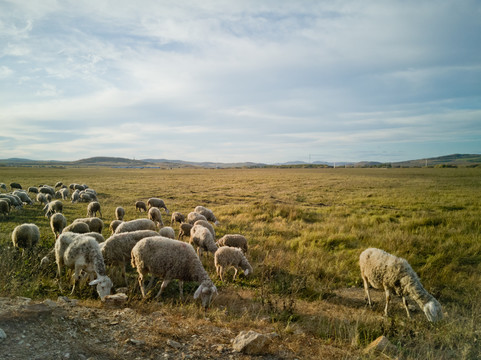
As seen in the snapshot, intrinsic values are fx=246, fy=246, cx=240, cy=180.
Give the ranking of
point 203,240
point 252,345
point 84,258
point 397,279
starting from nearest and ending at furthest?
point 252,345
point 397,279
point 84,258
point 203,240

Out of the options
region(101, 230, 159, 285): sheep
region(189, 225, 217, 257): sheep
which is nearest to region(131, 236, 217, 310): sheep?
region(101, 230, 159, 285): sheep

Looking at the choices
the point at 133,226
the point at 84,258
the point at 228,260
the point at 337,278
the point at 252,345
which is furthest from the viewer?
the point at 133,226

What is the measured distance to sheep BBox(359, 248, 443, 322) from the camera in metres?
5.72

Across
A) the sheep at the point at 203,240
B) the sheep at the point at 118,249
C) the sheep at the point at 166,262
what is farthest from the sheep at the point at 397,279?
the sheep at the point at 118,249

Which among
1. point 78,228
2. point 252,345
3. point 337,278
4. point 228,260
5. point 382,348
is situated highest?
point 78,228

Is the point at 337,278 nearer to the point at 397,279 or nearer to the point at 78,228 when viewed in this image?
the point at 397,279

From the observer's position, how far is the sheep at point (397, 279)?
5723 millimetres

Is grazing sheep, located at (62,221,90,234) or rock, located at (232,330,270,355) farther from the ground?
grazing sheep, located at (62,221,90,234)

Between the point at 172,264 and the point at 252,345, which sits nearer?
the point at 252,345

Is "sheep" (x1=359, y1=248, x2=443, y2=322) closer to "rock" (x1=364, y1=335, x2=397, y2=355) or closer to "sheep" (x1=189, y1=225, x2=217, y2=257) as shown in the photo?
"rock" (x1=364, y1=335, x2=397, y2=355)

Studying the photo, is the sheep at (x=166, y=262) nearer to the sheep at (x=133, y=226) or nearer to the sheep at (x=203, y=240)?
the sheep at (x=203, y=240)

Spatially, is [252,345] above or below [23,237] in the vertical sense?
below

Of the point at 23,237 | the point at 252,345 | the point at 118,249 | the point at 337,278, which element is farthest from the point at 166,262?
the point at 23,237

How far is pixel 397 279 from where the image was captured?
6367 millimetres
